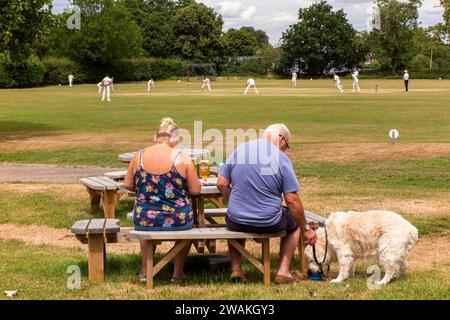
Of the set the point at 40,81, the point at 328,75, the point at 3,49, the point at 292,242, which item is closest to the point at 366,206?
the point at 292,242

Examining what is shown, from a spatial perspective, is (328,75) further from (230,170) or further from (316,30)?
(230,170)

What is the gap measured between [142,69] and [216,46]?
28.1m

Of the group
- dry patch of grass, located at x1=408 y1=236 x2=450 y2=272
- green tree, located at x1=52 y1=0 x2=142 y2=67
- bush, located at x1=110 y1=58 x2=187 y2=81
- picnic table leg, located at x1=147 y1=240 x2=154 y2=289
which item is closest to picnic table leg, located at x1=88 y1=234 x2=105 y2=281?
picnic table leg, located at x1=147 y1=240 x2=154 y2=289

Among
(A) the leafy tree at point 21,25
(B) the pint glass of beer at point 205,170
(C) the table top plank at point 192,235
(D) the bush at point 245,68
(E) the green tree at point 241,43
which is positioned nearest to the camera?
(C) the table top plank at point 192,235

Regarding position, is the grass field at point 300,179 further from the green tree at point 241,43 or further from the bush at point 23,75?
the green tree at point 241,43

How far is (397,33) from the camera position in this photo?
400 ft

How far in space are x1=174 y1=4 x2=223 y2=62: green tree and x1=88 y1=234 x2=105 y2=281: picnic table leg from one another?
5024 inches

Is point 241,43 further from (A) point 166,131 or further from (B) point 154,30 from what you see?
Answer: (A) point 166,131

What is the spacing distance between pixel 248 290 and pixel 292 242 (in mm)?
852

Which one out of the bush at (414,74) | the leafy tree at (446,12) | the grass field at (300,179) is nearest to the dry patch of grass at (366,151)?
the grass field at (300,179)

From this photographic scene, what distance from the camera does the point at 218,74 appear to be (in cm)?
13162

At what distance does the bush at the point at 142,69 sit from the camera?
11000 centimetres

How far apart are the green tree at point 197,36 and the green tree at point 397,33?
3044 cm

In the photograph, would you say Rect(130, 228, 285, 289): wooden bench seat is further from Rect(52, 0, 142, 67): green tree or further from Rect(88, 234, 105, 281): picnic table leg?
Rect(52, 0, 142, 67): green tree
